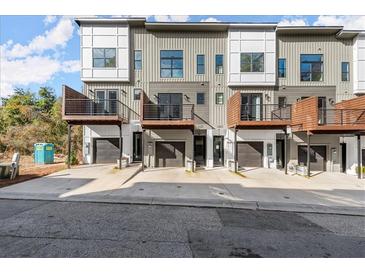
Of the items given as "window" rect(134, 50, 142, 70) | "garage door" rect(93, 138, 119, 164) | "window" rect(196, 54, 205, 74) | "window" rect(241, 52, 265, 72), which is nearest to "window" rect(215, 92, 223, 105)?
"window" rect(196, 54, 205, 74)

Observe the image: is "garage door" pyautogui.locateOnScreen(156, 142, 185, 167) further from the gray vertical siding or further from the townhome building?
the gray vertical siding

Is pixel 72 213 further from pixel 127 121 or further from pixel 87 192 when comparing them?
pixel 127 121

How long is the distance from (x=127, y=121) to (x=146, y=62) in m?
4.62

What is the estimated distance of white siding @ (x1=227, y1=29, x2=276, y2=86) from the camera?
48.8 ft

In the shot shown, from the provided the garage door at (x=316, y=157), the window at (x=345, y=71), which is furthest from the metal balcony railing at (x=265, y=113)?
the window at (x=345, y=71)

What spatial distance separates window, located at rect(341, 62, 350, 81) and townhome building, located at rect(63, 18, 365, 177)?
0.24 feet

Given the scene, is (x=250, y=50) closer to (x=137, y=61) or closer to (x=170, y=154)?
(x=137, y=61)

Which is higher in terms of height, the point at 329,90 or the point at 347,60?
the point at 347,60

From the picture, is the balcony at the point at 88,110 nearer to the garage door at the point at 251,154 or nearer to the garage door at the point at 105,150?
the garage door at the point at 105,150

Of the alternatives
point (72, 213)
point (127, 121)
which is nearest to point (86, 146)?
point (127, 121)

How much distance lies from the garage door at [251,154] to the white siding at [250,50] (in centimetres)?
451

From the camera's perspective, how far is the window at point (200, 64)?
15.2m

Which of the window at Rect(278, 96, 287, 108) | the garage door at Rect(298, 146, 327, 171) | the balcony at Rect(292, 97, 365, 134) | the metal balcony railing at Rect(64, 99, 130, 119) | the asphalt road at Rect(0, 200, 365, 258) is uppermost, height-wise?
the window at Rect(278, 96, 287, 108)

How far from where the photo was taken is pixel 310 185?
9.56 m
